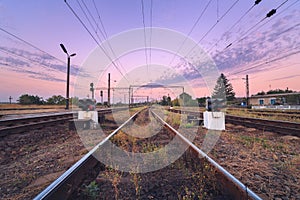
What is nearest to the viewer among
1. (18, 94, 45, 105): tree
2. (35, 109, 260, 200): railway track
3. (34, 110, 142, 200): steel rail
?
(34, 110, 142, 200): steel rail

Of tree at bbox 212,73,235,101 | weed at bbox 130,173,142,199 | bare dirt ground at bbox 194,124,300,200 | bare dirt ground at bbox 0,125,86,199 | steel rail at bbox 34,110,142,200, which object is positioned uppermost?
tree at bbox 212,73,235,101

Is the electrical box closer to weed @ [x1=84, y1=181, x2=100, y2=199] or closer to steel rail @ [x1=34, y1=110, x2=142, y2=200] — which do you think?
steel rail @ [x1=34, y1=110, x2=142, y2=200]

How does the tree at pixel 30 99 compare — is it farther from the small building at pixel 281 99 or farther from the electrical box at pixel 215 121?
the small building at pixel 281 99

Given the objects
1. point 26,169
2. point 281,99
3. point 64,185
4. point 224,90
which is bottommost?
point 26,169

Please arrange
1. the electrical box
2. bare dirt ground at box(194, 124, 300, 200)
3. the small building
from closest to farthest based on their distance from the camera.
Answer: bare dirt ground at box(194, 124, 300, 200)
the electrical box
the small building

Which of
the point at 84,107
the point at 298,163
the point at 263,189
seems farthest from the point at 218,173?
the point at 84,107

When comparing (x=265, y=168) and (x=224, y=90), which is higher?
(x=224, y=90)

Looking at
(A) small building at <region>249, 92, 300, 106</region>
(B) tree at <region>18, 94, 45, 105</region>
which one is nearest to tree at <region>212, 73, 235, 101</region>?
(A) small building at <region>249, 92, 300, 106</region>

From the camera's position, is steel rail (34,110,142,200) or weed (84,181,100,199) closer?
steel rail (34,110,142,200)

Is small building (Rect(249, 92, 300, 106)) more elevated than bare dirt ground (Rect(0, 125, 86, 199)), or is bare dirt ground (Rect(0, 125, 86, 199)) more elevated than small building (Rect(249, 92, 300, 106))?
small building (Rect(249, 92, 300, 106))

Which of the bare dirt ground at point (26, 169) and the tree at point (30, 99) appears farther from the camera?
the tree at point (30, 99)

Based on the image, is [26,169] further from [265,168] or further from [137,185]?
[265,168]

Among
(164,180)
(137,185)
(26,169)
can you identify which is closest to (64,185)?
(137,185)

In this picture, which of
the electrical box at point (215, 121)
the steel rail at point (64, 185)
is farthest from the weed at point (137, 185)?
the electrical box at point (215, 121)
